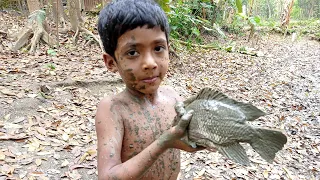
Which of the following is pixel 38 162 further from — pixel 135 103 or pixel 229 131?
pixel 229 131

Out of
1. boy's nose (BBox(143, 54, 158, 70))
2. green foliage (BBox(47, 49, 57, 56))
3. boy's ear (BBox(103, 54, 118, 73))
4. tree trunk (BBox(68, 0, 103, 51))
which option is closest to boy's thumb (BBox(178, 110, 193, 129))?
boy's nose (BBox(143, 54, 158, 70))

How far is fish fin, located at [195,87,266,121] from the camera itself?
40.8 inches

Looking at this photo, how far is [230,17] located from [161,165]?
12538mm

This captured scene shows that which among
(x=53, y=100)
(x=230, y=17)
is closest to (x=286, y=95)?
(x=53, y=100)

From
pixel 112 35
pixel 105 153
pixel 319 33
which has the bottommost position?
pixel 319 33

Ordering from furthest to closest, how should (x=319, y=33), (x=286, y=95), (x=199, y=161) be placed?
(x=319, y=33) < (x=286, y=95) < (x=199, y=161)

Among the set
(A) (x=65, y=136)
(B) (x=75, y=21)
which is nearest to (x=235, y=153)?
(A) (x=65, y=136)

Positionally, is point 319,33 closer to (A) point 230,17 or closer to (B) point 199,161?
(A) point 230,17

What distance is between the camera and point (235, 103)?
108 centimetres

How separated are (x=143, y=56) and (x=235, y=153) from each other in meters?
0.57

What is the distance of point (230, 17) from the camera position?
510 inches

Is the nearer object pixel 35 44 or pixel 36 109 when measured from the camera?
pixel 36 109

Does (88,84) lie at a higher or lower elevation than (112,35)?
lower

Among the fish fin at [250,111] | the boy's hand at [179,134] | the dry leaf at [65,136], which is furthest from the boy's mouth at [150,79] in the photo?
the dry leaf at [65,136]
